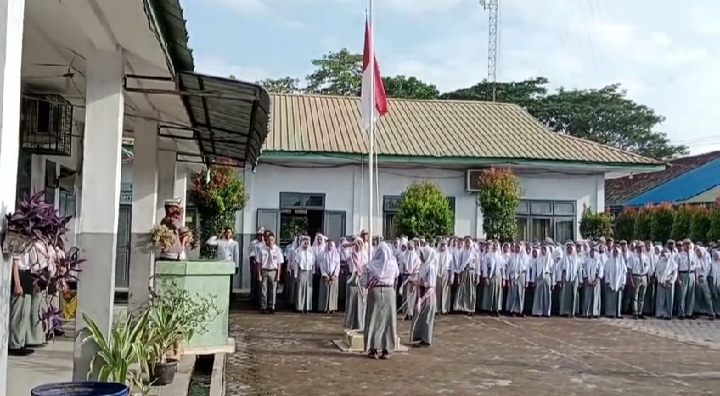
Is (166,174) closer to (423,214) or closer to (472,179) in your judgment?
(423,214)

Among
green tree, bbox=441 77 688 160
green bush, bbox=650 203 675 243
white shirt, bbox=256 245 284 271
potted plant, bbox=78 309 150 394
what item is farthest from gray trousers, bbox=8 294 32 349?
green tree, bbox=441 77 688 160

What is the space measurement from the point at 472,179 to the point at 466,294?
4817 mm

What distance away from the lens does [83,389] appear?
493 centimetres

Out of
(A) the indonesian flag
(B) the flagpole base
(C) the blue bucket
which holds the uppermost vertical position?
(A) the indonesian flag

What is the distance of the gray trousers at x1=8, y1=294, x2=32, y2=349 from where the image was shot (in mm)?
10484

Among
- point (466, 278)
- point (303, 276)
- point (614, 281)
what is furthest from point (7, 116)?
point (614, 281)

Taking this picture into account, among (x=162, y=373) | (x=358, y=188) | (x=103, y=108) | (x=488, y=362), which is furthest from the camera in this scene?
(x=358, y=188)

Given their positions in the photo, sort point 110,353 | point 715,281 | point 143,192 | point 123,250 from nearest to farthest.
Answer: point 110,353 → point 143,192 → point 715,281 → point 123,250

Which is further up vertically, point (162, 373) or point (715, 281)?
point (715, 281)

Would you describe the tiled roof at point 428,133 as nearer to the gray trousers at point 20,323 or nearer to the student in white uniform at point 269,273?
the student in white uniform at point 269,273

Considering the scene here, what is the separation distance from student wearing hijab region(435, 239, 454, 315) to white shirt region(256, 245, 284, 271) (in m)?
3.65

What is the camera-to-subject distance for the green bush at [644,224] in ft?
86.7

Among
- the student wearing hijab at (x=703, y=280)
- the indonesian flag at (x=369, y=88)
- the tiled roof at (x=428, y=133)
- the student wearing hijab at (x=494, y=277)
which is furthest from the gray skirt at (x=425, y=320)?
the tiled roof at (x=428, y=133)

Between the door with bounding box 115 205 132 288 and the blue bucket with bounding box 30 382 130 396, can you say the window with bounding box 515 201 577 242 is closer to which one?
the door with bounding box 115 205 132 288
